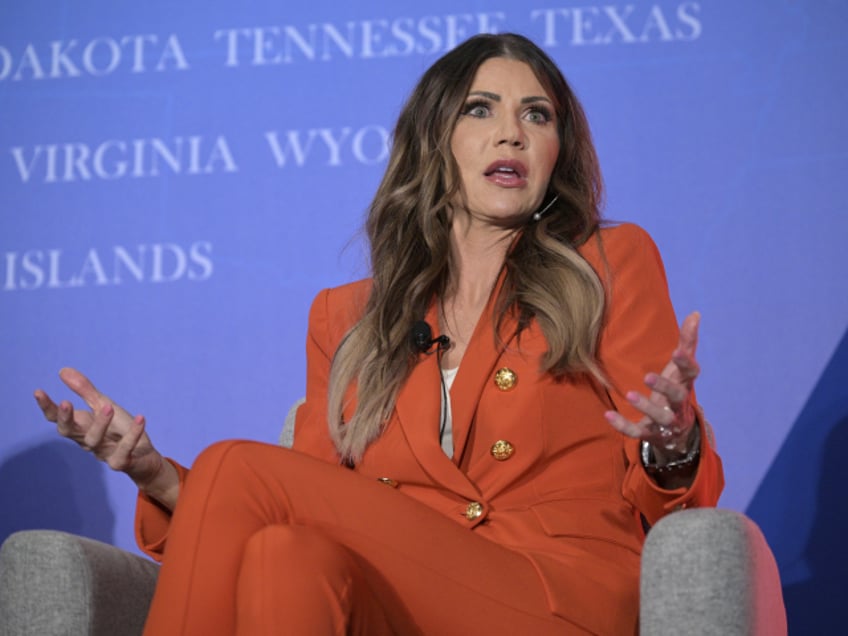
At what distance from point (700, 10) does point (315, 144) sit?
0.88 m

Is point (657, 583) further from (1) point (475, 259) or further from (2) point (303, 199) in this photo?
(2) point (303, 199)

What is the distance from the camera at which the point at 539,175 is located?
2217 millimetres

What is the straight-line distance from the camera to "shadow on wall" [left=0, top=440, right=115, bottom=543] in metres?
2.94

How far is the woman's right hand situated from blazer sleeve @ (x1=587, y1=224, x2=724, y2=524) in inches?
27.8

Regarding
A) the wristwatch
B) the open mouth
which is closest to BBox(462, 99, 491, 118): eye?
the open mouth

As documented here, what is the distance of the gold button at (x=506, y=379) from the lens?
199 centimetres

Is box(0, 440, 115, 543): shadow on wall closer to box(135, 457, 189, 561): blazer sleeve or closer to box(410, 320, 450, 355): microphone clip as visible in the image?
box(135, 457, 189, 561): blazer sleeve

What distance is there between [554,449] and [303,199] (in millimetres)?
1154

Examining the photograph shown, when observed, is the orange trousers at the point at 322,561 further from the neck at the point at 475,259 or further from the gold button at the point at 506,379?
the neck at the point at 475,259

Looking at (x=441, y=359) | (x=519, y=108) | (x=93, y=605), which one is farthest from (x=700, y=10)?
(x=93, y=605)

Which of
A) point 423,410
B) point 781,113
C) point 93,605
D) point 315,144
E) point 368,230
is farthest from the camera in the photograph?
point 315,144

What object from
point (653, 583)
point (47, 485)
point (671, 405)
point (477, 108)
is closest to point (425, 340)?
point (477, 108)

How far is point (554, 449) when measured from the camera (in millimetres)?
1948

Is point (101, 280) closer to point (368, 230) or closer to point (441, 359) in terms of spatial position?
point (368, 230)
